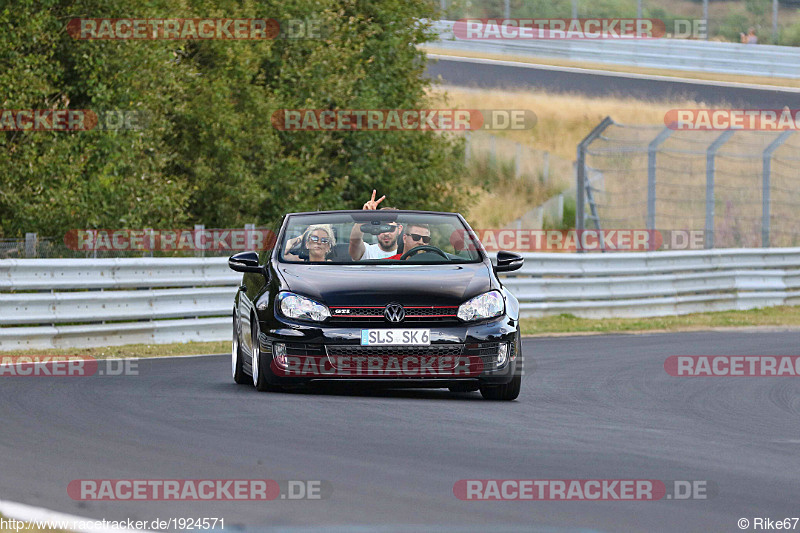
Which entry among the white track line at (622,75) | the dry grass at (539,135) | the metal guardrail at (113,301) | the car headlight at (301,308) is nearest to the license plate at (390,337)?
the car headlight at (301,308)

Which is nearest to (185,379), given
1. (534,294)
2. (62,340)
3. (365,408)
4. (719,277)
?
(365,408)

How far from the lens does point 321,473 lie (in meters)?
6.78

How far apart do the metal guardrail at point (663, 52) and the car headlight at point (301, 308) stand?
1250 inches

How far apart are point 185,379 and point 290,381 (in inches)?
77.2

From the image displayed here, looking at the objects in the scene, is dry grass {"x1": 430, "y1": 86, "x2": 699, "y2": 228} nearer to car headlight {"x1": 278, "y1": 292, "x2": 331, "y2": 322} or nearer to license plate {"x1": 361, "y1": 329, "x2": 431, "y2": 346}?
car headlight {"x1": 278, "y1": 292, "x2": 331, "y2": 322}

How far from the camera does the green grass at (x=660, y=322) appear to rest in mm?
20047

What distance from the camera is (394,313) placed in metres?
9.88

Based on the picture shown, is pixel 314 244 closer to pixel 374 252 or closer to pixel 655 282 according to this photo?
pixel 374 252

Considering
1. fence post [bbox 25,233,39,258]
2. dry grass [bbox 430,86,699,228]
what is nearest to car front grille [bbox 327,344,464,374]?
fence post [bbox 25,233,39,258]

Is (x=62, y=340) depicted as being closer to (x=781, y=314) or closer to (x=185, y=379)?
(x=185, y=379)

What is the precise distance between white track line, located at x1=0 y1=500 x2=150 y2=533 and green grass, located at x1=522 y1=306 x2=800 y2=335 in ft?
45.2

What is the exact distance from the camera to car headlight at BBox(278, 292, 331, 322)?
9945 millimetres

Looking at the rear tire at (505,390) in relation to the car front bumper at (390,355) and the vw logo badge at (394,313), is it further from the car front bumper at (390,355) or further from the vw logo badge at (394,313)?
the vw logo badge at (394,313)

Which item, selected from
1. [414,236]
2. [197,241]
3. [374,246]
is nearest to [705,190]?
[197,241]
